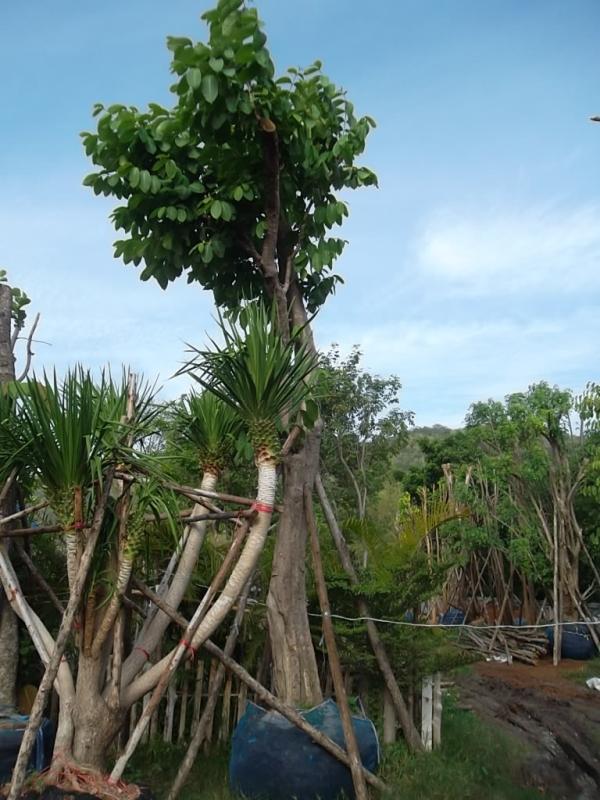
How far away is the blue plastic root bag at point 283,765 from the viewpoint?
5.05m

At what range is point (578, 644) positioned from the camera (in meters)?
13.1

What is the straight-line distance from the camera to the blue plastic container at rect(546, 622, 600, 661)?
1309cm

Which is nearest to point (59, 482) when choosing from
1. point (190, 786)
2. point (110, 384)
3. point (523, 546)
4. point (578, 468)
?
point (110, 384)

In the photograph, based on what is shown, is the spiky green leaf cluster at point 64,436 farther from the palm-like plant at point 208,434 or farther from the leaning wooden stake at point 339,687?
the leaning wooden stake at point 339,687

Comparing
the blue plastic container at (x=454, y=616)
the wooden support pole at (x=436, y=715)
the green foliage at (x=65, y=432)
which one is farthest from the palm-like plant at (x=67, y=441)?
the blue plastic container at (x=454, y=616)

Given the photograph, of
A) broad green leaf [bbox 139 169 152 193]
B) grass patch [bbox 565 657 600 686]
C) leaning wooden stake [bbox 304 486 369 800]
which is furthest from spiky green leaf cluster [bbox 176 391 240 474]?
grass patch [bbox 565 657 600 686]

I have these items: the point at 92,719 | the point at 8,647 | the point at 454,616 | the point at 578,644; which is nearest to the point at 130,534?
the point at 92,719

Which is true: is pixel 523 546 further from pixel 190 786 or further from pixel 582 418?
pixel 190 786

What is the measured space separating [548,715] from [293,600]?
474 centimetres

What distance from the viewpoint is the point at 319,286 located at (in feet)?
23.5

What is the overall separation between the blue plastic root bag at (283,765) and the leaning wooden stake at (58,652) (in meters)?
1.55

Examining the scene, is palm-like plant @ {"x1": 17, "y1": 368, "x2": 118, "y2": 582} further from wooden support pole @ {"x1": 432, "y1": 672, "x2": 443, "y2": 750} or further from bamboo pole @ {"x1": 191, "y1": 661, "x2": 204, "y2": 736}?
wooden support pole @ {"x1": 432, "y1": 672, "x2": 443, "y2": 750}

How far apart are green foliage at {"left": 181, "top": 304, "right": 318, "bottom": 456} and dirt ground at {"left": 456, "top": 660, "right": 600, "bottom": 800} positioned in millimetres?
3867

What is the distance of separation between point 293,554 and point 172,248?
112 inches
